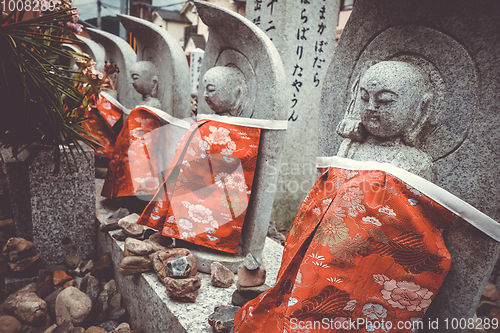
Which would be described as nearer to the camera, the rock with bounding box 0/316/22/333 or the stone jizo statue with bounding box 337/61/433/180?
the stone jizo statue with bounding box 337/61/433/180

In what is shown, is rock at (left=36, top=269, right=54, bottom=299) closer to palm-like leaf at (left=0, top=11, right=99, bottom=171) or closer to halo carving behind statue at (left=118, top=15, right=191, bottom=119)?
palm-like leaf at (left=0, top=11, right=99, bottom=171)

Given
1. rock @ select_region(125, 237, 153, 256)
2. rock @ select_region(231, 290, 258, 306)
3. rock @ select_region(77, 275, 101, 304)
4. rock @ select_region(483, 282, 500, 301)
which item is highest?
rock @ select_region(125, 237, 153, 256)

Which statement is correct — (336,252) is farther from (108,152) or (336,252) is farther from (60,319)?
(108,152)

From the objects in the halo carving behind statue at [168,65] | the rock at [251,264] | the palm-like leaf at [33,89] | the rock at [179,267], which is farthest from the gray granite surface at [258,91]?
the palm-like leaf at [33,89]

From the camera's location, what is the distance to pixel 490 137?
119 cm

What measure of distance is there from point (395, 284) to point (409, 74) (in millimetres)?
839

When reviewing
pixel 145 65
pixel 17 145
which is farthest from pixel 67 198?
pixel 145 65

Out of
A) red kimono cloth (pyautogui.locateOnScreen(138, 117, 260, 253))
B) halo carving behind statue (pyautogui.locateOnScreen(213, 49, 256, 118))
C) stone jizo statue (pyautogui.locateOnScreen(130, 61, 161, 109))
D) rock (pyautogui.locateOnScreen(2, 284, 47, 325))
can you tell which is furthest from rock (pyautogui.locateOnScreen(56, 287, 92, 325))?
stone jizo statue (pyautogui.locateOnScreen(130, 61, 161, 109))

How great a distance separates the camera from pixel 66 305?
2.06 m

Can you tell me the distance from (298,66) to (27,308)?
3.14m

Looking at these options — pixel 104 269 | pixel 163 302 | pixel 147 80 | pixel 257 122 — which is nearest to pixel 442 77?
pixel 257 122

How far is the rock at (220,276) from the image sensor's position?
195 centimetres

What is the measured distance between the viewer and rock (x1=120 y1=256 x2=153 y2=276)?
199 cm

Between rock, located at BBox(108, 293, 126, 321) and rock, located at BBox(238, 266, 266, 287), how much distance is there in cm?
102
